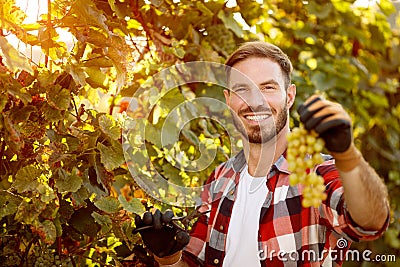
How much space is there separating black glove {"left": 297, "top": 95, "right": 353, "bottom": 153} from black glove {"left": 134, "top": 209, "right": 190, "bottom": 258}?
410mm

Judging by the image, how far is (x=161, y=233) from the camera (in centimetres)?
136

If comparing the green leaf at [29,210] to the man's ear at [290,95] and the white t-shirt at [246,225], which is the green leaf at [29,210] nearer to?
the white t-shirt at [246,225]

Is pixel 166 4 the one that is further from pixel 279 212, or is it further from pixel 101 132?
pixel 279 212

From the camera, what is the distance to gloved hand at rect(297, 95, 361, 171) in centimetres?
100

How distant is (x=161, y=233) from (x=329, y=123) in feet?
1.61

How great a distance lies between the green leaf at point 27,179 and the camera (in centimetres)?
130

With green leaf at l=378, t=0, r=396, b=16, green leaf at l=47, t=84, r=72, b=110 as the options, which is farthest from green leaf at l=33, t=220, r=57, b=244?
green leaf at l=378, t=0, r=396, b=16

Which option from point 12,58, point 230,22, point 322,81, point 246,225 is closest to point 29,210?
point 12,58

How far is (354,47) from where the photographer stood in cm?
305

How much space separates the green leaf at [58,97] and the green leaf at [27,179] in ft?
0.40

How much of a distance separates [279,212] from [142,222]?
27cm

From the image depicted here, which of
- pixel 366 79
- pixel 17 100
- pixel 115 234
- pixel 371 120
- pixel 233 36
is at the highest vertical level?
pixel 17 100

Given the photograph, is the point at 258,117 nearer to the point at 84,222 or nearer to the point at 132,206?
the point at 132,206

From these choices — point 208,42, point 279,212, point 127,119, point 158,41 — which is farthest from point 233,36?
point 279,212
